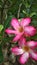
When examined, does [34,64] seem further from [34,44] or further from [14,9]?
→ [34,44]

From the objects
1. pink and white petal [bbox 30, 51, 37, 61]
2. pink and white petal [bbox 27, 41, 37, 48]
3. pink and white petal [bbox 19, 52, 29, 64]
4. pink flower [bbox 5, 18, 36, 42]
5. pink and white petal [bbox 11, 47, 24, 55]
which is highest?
pink flower [bbox 5, 18, 36, 42]

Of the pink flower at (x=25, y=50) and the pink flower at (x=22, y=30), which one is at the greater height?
the pink flower at (x=22, y=30)

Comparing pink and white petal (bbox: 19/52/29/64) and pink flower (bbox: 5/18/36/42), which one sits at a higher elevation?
pink flower (bbox: 5/18/36/42)

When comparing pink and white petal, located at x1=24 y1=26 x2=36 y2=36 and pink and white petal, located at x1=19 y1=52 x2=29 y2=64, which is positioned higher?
pink and white petal, located at x1=24 y1=26 x2=36 y2=36

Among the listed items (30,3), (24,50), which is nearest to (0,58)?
(24,50)

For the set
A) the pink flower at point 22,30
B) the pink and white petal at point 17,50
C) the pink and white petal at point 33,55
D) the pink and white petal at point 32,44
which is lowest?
the pink and white petal at point 33,55
